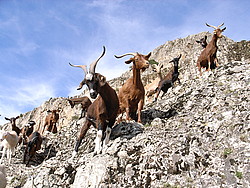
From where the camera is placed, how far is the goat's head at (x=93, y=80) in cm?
718

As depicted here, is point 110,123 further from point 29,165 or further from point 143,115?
point 29,165

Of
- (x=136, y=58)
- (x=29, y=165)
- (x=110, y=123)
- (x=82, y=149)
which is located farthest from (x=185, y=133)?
(x=29, y=165)

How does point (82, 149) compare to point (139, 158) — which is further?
point (82, 149)

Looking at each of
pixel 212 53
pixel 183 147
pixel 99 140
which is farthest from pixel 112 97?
pixel 212 53

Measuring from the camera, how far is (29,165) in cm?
1417

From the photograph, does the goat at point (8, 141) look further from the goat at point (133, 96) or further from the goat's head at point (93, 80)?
the goat's head at point (93, 80)

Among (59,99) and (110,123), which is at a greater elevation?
(59,99)

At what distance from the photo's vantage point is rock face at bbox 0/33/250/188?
525cm

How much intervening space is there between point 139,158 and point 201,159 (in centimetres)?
173

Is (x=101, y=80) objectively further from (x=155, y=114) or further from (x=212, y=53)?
(x=212, y=53)

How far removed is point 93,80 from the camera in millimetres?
7312

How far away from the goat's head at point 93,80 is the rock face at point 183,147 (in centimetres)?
194

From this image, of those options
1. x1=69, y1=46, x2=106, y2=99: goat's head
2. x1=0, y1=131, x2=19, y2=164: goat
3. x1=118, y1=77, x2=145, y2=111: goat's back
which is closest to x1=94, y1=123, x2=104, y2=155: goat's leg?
x1=69, y1=46, x2=106, y2=99: goat's head

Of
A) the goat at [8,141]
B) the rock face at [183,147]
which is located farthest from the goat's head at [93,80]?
the goat at [8,141]
